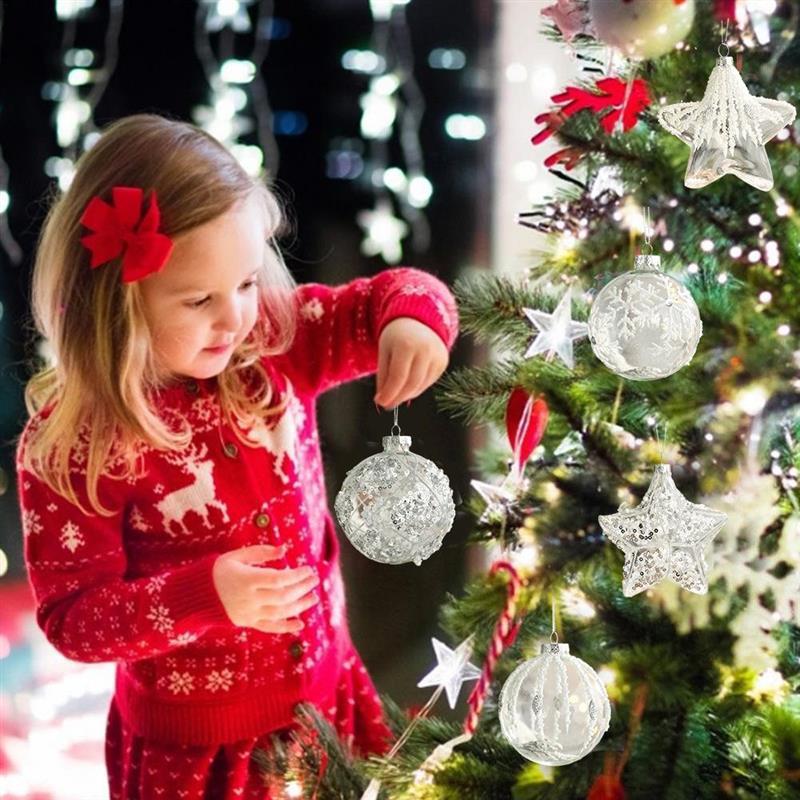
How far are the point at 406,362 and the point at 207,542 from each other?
0.86 feet

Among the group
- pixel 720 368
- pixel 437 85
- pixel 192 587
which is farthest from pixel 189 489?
pixel 437 85

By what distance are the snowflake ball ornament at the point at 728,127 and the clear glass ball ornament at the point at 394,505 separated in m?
0.30

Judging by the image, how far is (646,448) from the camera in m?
0.98

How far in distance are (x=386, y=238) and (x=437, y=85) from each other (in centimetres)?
22

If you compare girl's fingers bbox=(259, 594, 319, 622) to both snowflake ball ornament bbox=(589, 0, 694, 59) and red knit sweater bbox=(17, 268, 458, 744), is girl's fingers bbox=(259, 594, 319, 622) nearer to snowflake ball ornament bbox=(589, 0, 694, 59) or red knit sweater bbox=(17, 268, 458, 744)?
red knit sweater bbox=(17, 268, 458, 744)

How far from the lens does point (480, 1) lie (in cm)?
151

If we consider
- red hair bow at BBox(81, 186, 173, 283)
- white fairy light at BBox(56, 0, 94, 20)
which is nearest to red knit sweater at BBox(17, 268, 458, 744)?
red hair bow at BBox(81, 186, 173, 283)

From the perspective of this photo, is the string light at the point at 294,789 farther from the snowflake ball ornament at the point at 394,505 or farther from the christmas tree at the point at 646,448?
the snowflake ball ornament at the point at 394,505

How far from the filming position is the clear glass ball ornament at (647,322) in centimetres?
80

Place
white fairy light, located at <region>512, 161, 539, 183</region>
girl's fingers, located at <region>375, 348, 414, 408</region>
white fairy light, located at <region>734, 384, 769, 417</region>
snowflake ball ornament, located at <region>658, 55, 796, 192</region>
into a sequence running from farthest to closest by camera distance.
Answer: white fairy light, located at <region>512, 161, 539, 183</region>, girl's fingers, located at <region>375, 348, 414, 408</region>, white fairy light, located at <region>734, 384, 769, 417</region>, snowflake ball ornament, located at <region>658, 55, 796, 192</region>

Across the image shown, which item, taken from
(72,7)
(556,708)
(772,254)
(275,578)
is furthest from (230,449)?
(72,7)

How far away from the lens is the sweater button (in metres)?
1.08

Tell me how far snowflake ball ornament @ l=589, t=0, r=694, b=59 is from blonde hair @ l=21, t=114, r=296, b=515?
1.14ft

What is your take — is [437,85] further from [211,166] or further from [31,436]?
[31,436]
